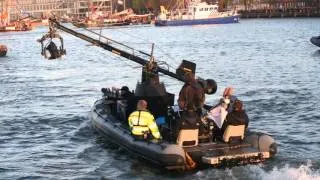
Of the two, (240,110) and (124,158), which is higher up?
(240,110)

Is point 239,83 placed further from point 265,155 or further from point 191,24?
point 191,24

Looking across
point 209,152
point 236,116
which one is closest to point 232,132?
point 236,116

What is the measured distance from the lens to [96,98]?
40188mm

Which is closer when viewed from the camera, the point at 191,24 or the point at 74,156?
the point at 74,156

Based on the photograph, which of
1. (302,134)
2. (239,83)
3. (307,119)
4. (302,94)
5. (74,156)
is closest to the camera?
(74,156)

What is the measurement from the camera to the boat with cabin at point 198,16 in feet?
530

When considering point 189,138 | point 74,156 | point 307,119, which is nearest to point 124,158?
point 74,156

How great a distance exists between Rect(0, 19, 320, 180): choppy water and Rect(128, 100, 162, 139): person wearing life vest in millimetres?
1146

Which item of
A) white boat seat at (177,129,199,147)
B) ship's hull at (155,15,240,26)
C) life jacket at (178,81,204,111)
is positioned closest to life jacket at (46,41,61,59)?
life jacket at (178,81,204,111)

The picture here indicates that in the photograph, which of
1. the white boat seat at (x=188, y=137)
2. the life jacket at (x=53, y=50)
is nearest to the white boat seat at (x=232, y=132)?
the white boat seat at (x=188, y=137)

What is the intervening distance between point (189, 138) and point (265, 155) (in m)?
2.42

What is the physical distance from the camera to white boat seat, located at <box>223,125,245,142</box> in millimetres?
20933

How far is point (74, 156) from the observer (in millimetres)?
24531

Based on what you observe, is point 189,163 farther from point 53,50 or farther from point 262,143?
point 53,50
